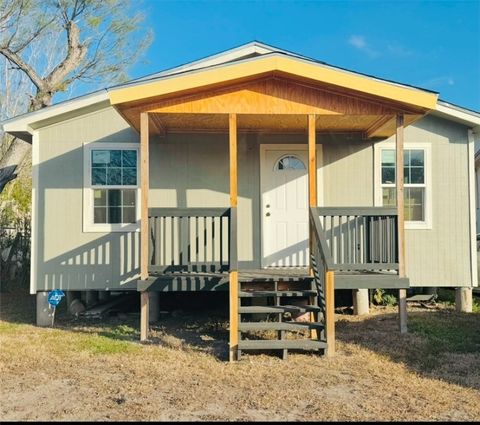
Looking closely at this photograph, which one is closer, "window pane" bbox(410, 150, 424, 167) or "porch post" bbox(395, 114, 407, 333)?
"porch post" bbox(395, 114, 407, 333)

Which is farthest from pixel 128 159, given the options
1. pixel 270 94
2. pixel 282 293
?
pixel 282 293

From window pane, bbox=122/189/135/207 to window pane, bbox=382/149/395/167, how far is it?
13.6 ft

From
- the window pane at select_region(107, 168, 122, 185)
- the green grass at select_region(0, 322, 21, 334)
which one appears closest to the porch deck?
the window pane at select_region(107, 168, 122, 185)

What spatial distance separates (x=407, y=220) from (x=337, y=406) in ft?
15.7

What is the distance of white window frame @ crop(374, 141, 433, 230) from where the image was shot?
7.93 metres

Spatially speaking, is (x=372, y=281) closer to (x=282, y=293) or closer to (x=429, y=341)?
(x=429, y=341)

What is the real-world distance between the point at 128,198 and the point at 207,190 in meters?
1.27

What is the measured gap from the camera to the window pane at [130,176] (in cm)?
778

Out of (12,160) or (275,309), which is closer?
(275,309)

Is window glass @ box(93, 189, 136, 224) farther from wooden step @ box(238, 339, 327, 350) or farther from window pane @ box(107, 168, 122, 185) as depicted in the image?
wooden step @ box(238, 339, 327, 350)

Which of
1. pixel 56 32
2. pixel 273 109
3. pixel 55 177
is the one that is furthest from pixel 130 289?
pixel 56 32

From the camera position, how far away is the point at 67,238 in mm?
7645

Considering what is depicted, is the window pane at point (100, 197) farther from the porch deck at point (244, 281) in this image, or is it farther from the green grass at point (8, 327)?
the green grass at point (8, 327)

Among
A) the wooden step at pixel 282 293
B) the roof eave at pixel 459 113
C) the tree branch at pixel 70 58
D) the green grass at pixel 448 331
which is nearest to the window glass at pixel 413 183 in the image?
the roof eave at pixel 459 113
